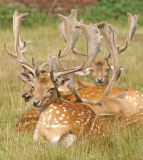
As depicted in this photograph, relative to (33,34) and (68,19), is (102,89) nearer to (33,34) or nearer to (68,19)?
(68,19)

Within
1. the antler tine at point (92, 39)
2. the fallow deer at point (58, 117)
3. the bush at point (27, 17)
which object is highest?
the antler tine at point (92, 39)

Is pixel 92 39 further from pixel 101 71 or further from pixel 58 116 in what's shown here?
pixel 101 71

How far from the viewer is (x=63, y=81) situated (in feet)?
17.2

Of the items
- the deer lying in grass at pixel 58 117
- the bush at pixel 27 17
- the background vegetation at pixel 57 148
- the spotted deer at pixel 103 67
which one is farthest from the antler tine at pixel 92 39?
the bush at pixel 27 17

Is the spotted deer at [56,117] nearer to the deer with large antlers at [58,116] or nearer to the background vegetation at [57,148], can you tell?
the deer with large antlers at [58,116]

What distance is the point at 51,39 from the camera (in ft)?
47.6

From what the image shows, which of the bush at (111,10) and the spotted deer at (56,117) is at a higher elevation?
the spotted deer at (56,117)

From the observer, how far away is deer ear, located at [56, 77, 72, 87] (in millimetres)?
5215

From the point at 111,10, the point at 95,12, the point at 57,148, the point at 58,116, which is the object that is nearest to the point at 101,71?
the point at 58,116

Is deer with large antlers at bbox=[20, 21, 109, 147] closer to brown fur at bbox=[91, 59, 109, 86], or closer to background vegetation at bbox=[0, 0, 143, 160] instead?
background vegetation at bbox=[0, 0, 143, 160]

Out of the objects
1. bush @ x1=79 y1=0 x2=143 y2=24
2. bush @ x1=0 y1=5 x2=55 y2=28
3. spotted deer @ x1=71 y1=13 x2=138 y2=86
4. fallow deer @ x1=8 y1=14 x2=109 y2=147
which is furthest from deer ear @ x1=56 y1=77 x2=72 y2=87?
bush @ x1=79 y1=0 x2=143 y2=24

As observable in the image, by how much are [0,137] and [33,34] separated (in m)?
10.3

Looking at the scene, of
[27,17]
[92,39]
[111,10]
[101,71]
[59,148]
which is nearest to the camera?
[59,148]

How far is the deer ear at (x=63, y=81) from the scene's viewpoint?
17.1 feet
